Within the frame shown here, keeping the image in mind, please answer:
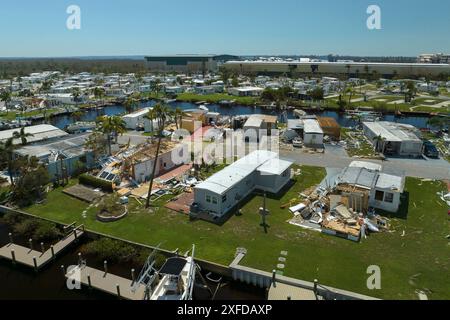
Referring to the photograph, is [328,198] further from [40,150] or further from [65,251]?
[40,150]

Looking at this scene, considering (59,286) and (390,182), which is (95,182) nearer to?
(59,286)

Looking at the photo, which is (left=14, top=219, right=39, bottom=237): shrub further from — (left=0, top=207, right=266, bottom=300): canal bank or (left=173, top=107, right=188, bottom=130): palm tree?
(left=173, top=107, right=188, bottom=130): palm tree

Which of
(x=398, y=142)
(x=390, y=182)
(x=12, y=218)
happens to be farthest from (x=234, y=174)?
(x=398, y=142)

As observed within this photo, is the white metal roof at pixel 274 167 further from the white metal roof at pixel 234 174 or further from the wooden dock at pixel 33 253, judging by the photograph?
the wooden dock at pixel 33 253

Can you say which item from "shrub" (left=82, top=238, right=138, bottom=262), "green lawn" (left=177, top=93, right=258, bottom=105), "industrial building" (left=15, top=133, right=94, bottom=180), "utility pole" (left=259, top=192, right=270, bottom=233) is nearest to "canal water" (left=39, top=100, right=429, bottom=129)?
"green lawn" (left=177, top=93, right=258, bottom=105)

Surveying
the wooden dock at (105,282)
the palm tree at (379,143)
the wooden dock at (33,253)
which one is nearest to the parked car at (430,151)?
the palm tree at (379,143)

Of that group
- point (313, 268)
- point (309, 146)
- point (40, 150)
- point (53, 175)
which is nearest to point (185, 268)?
point (313, 268)
